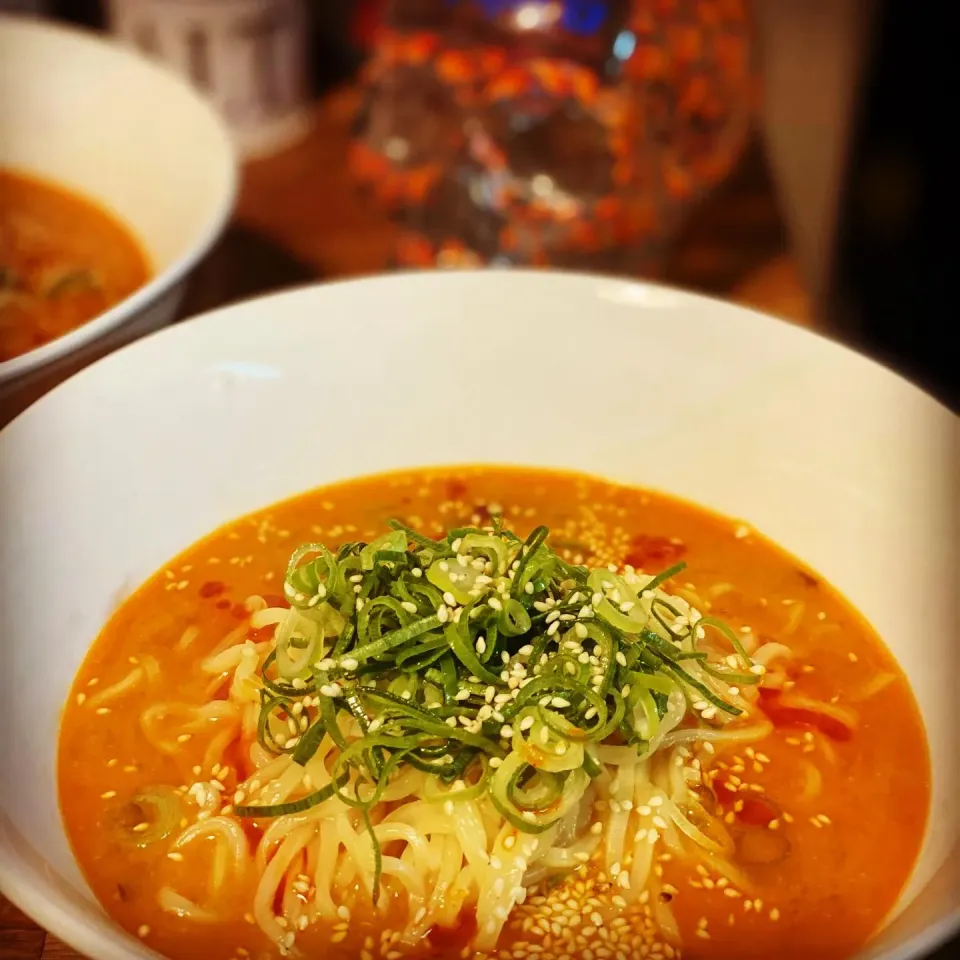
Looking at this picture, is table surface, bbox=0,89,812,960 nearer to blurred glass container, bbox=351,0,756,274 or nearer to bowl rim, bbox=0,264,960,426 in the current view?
blurred glass container, bbox=351,0,756,274

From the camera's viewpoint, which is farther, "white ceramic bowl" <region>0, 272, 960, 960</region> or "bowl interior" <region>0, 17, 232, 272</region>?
"bowl interior" <region>0, 17, 232, 272</region>

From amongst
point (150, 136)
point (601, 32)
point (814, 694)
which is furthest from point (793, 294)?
point (150, 136)

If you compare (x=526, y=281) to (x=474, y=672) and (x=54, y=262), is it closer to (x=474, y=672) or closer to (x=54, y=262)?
(x=474, y=672)

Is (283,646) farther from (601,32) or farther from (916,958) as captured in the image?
(601,32)

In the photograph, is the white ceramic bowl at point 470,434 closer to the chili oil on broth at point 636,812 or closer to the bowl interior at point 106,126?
the chili oil on broth at point 636,812

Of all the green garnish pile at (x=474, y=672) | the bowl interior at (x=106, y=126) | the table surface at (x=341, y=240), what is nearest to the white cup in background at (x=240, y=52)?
the table surface at (x=341, y=240)

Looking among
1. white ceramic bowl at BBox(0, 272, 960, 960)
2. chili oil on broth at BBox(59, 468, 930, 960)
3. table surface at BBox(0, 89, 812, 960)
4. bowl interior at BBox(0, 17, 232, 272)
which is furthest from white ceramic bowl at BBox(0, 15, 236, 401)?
chili oil on broth at BBox(59, 468, 930, 960)
